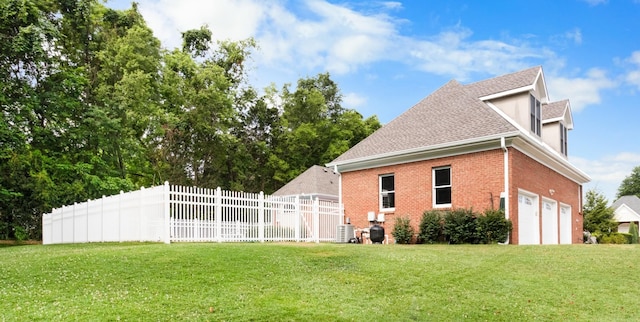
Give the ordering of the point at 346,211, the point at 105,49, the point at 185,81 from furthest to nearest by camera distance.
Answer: the point at 185,81, the point at 105,49, the point at 346,211

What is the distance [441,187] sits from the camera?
17578 mm

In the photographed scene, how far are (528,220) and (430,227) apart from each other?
3757 mm

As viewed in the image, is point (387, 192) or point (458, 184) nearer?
point (458, 184)

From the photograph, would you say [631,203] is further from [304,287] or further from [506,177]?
[304,287]

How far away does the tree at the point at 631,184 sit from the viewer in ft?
246

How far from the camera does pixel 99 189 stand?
85.1 feet

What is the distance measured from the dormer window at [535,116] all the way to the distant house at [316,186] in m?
10.6

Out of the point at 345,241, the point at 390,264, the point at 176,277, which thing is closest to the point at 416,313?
the point at 390,264

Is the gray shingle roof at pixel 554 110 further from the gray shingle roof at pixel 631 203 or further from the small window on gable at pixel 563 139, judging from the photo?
the gray shingle roof at pixel 631 203

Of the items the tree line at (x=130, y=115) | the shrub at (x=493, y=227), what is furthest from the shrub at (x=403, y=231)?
the tree line at (x=130, y=115)

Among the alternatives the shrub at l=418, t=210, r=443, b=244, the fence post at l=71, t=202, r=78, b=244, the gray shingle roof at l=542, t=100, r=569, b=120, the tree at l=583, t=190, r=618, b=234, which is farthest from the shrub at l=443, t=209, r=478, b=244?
the tree at l=583, t=190, r=618, b=234

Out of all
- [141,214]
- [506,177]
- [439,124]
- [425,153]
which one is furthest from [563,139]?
[141,214]

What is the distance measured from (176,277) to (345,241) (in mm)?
10992

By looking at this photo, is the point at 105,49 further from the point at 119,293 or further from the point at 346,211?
the point at 119,293
